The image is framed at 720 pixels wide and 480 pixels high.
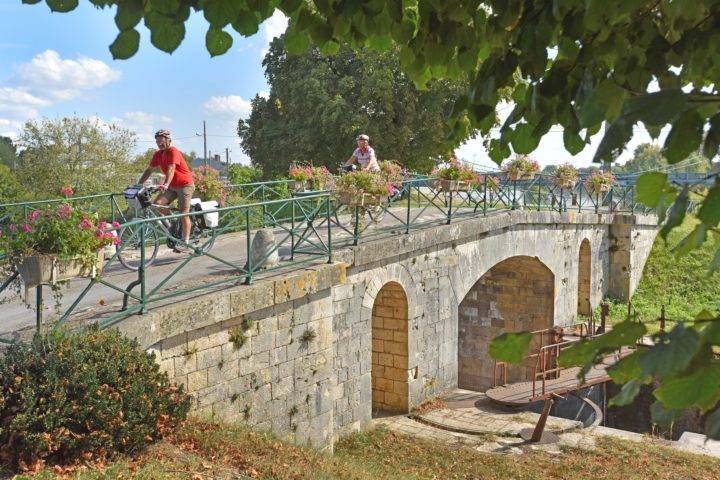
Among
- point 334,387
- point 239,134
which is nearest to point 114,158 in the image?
point 239,134

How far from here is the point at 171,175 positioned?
26.8 feet

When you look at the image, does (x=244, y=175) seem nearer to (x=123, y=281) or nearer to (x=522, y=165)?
(x=522, y=165)

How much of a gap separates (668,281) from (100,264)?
19.9 metres

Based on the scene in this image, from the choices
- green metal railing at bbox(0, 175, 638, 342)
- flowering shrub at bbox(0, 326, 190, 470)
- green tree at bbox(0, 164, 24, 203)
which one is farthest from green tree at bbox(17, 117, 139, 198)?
flowering shrub at bbox(0, 326, 190, 470)

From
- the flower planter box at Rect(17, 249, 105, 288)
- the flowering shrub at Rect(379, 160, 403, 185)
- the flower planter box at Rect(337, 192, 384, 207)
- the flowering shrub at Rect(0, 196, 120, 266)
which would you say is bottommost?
the flower planter box at Rect(17, 249, 105, 288)

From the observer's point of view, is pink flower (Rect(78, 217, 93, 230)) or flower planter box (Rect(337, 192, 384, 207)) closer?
pink flower (Rect(78, 217, 93, 230))

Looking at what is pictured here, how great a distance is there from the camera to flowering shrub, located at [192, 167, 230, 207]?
34.5 feet

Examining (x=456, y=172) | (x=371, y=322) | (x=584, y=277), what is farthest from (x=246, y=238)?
(x=584, y=277)

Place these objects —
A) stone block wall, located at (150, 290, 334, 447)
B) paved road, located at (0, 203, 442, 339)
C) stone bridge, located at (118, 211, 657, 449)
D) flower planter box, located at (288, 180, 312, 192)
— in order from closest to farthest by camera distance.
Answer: paved road, located at (0, 203, 442, 339), stone block wall, located at (150, 290, 334, 447), stone bridge, located at (118, 211, 657, 449), flower planter box, located at (288, 180, 312, 192)

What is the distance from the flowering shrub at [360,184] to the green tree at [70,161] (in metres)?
19.8

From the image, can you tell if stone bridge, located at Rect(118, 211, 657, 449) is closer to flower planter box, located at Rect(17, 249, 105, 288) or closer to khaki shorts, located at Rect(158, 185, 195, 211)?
flower planter box, located at Rect(17, 249, 105, 288)

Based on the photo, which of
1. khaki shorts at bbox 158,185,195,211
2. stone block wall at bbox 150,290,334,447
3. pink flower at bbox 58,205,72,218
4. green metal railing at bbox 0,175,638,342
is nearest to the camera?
pink flower at bbox 58,205,72,218

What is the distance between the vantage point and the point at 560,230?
56.5 ft

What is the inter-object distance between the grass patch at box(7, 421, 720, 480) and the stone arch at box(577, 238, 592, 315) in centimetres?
957
